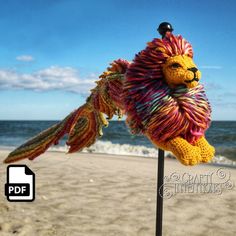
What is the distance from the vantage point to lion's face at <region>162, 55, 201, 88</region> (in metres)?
1.71

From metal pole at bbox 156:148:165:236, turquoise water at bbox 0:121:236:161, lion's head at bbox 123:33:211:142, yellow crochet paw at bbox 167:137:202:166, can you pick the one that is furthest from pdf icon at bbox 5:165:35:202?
turquoise water at bbox 0:121:236:161

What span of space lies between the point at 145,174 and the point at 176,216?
2.49 m

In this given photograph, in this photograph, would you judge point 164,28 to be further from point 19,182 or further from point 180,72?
point 19,182

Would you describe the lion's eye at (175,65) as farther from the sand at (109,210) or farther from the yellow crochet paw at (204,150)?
the sand at (109,210)

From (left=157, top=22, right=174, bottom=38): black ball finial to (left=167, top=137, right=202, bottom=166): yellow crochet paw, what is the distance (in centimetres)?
60

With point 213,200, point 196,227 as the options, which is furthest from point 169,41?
point 213,200

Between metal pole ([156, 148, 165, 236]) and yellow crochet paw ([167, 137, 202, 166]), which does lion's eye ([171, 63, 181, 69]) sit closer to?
yellow crochet paw ([167, 137, 202, 166])

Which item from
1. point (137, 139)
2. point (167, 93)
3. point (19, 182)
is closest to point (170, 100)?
point (167, 93)

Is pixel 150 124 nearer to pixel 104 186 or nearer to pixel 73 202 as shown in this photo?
pixel 73 202

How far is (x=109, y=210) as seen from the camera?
13.5 ft

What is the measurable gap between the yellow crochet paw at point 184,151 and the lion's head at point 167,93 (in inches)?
1.6

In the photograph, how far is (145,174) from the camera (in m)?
6.49

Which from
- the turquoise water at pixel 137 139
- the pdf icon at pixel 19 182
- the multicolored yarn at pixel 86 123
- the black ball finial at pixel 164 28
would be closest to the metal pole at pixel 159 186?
the multicolored yarn at pixel 86 123

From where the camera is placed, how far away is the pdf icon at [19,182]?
255cm
